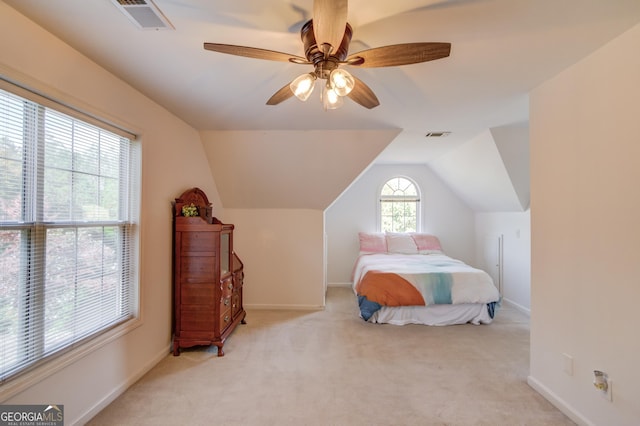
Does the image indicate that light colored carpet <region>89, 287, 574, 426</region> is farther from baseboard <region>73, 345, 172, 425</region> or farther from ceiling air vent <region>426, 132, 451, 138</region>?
ceiling air vent <region>426, 132, 451, 138</region>

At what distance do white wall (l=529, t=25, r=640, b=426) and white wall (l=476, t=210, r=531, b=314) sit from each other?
6.81 feet

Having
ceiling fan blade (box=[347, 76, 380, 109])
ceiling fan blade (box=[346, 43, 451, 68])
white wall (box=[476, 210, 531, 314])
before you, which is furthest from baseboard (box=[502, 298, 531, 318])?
ceiling fan blade (box=[346, 43, 451, 68])

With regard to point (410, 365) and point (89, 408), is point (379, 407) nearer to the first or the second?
point (410, 365)

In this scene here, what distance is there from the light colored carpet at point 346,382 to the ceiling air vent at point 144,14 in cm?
232

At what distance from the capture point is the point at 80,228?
179 centimetres

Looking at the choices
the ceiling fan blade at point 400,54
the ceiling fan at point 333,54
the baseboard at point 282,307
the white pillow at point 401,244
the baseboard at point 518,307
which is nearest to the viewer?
the ceiling fan at point 333,54

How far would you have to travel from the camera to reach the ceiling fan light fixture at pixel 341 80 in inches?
52.9

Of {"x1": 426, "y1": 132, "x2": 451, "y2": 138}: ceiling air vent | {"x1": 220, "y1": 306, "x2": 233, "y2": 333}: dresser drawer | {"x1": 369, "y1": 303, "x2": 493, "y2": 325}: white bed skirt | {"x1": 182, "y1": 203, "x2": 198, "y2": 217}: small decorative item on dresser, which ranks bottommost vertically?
{"x1": 369, "y1": 303, "x2": 493, "y2": 325}: white bed skirt

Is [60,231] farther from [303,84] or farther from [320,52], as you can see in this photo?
[320,52]

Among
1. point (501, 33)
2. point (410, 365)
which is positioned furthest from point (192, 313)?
point (501, 33)

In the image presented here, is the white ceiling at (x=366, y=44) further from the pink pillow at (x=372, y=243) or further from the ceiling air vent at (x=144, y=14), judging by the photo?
the pink pillow at (x=372, y=243)

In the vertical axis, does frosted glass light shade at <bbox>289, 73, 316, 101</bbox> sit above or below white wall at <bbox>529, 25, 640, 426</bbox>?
above

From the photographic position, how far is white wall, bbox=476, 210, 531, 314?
387cm

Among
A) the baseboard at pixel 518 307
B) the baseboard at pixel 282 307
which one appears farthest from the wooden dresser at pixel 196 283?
the baseboard at pixel 518 307
